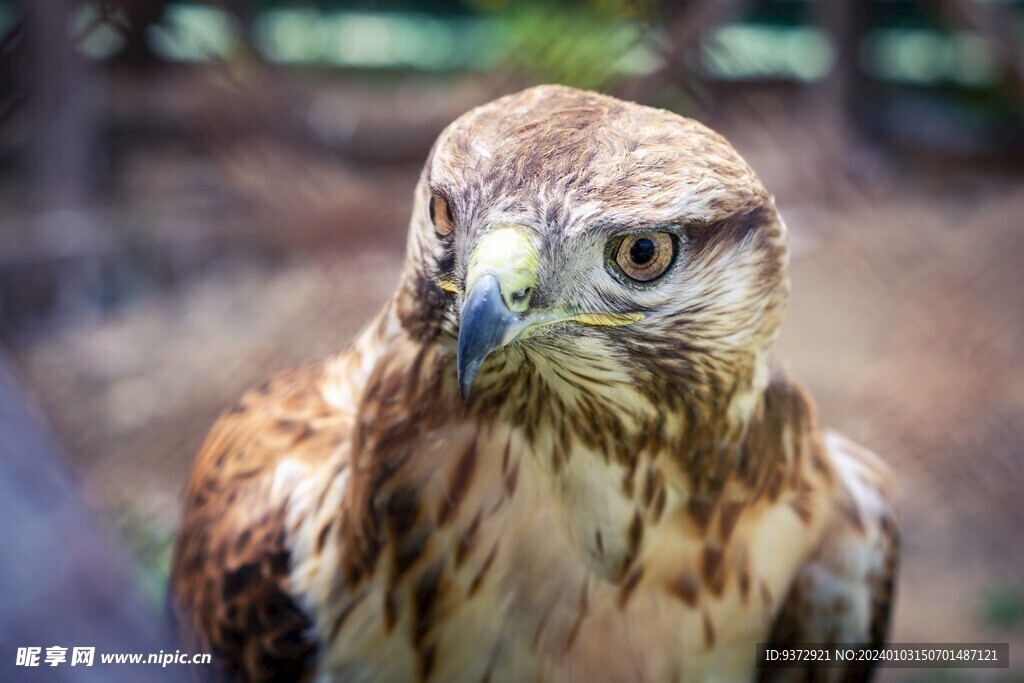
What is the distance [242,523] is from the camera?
3.27ft

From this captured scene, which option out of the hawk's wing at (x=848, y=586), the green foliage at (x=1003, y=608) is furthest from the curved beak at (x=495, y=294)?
the green foliage at (x=1003, y=608)

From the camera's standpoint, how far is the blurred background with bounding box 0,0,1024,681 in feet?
4.96

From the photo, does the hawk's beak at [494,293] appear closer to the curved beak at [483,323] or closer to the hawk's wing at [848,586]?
the curved beak at [483,323]

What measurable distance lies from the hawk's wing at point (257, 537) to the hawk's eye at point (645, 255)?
42 cm

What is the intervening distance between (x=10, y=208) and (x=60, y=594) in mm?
1387

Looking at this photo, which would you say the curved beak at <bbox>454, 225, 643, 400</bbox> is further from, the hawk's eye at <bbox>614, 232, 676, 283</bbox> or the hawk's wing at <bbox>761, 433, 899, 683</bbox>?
the hawk's wing at <bbox>761, 433, 899, 683</bbox>

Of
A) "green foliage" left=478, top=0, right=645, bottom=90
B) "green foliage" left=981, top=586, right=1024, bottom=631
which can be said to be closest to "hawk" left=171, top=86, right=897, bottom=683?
"green foliage" left=478, top=0, right=645, bottom=90

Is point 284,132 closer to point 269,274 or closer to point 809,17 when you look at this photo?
point 269,274

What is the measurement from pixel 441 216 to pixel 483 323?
0.12 metres

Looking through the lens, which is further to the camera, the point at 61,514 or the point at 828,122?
the point at 828,122

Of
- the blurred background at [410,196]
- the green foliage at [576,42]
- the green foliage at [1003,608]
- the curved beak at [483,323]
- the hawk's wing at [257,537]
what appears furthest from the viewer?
the green foliage at [1003,608]

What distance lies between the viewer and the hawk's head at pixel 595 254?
64 centimetres

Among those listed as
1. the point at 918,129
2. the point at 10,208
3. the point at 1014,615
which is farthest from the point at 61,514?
A: the point at 918,129

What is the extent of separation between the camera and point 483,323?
61 centimetres
